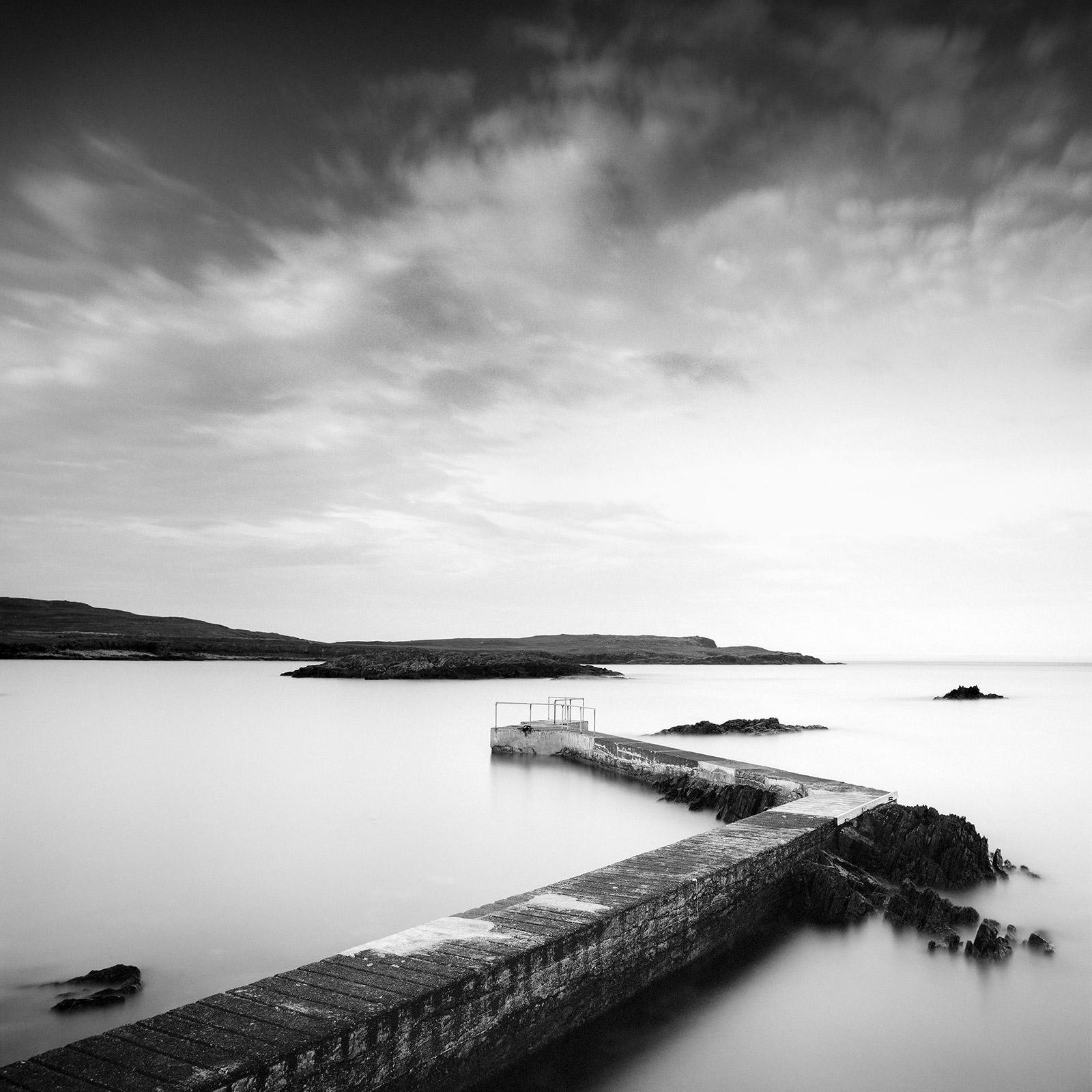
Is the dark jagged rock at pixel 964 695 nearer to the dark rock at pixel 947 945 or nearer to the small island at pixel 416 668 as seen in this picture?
the small island at pixel 416 668

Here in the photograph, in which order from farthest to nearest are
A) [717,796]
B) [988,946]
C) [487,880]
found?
1. [717,796]
2. [487,880]
3. [988,946]

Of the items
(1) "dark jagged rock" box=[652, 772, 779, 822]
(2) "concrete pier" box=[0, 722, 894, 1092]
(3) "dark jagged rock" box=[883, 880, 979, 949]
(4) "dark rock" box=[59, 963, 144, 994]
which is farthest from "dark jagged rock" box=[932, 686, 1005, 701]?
(4) "dark rock" box=[59, 963, 144, 994]

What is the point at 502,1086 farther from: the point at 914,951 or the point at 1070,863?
the point at 1070,863

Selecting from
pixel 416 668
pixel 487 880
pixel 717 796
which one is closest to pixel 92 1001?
pixel 487 880

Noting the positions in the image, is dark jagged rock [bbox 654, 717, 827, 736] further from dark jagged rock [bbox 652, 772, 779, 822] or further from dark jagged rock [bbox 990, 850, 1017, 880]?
dark jagged rock [bbox 990, 850, 1017, 880]

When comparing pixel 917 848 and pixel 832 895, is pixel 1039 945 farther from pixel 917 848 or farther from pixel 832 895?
pixel 917 848

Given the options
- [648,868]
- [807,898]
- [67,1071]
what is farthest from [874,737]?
[67,1071]

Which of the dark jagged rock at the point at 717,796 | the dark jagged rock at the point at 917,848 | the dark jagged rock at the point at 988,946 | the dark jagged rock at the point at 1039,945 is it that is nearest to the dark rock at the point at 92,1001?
the dark jagged rock at the point at 988,946
